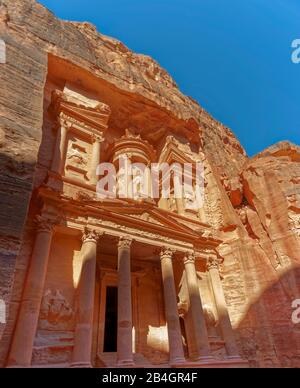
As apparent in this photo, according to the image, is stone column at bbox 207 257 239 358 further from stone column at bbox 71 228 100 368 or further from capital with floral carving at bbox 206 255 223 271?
stone column at bbox 71 228 100 368

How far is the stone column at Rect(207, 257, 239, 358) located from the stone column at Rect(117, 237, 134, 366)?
4.42 meters

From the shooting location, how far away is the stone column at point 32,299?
6.77 meters

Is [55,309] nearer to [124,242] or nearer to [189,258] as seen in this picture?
[124,242]

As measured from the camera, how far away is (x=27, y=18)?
12539 mm

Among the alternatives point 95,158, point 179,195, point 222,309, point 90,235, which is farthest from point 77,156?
point 222,309

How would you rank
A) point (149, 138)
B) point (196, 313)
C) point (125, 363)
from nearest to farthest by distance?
point (125, 363) < point (196, 313) < point (149, 138)

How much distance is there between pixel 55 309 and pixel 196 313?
539 cm

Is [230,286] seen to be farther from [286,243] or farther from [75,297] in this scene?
[75,297]

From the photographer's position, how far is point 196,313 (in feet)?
33.4

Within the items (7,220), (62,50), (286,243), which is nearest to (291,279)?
(286,243)

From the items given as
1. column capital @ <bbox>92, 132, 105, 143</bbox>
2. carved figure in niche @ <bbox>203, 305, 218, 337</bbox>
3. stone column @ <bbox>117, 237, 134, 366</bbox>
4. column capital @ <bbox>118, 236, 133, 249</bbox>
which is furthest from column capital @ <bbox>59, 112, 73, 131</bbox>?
carved figure in niche @ <bbox>203, 305, 218, 337</bbox>

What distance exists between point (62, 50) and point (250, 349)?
656 inches

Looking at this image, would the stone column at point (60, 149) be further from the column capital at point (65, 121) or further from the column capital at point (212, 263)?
the column capital at point (212, 263)

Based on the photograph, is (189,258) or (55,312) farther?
(189,258)
